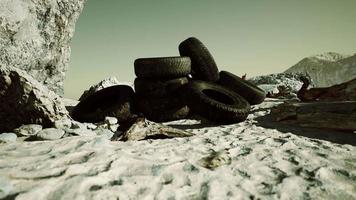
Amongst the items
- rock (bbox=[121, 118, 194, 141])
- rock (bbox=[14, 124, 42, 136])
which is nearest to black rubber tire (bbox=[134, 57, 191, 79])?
rock (bbox=[121, 118, 194, 141])

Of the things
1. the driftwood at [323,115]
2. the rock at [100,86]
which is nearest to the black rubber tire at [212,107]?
the driftwood at [323,115]

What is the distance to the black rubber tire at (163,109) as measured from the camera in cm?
578

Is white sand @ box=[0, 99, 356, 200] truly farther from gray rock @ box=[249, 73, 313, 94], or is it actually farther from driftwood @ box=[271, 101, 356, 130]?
gray rock @ box=[249, 73, 313, 94]

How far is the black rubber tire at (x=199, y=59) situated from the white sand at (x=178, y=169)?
3.45 meters

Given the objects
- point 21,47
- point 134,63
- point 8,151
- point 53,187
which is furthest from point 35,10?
point 53,187

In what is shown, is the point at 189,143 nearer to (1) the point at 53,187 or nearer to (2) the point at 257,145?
(2) the point at 257,145

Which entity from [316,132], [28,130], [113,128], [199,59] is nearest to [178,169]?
[113,128]

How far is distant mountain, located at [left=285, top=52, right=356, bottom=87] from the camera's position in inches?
1022

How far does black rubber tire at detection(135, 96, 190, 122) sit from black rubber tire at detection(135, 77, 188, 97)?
14 cm

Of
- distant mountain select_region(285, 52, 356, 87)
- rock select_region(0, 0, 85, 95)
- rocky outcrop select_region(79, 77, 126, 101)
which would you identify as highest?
rock select_region(0, 0, 85, 95)

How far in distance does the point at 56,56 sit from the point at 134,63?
75.9 inches

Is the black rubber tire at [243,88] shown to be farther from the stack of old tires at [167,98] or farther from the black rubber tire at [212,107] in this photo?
the black rubber tire at [212,107]

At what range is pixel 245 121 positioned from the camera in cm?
550

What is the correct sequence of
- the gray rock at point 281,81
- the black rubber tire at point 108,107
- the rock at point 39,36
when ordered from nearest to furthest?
the rock at point 39,36 < the black rubber tire at point 108,107 < the gray rock at point 281,81
